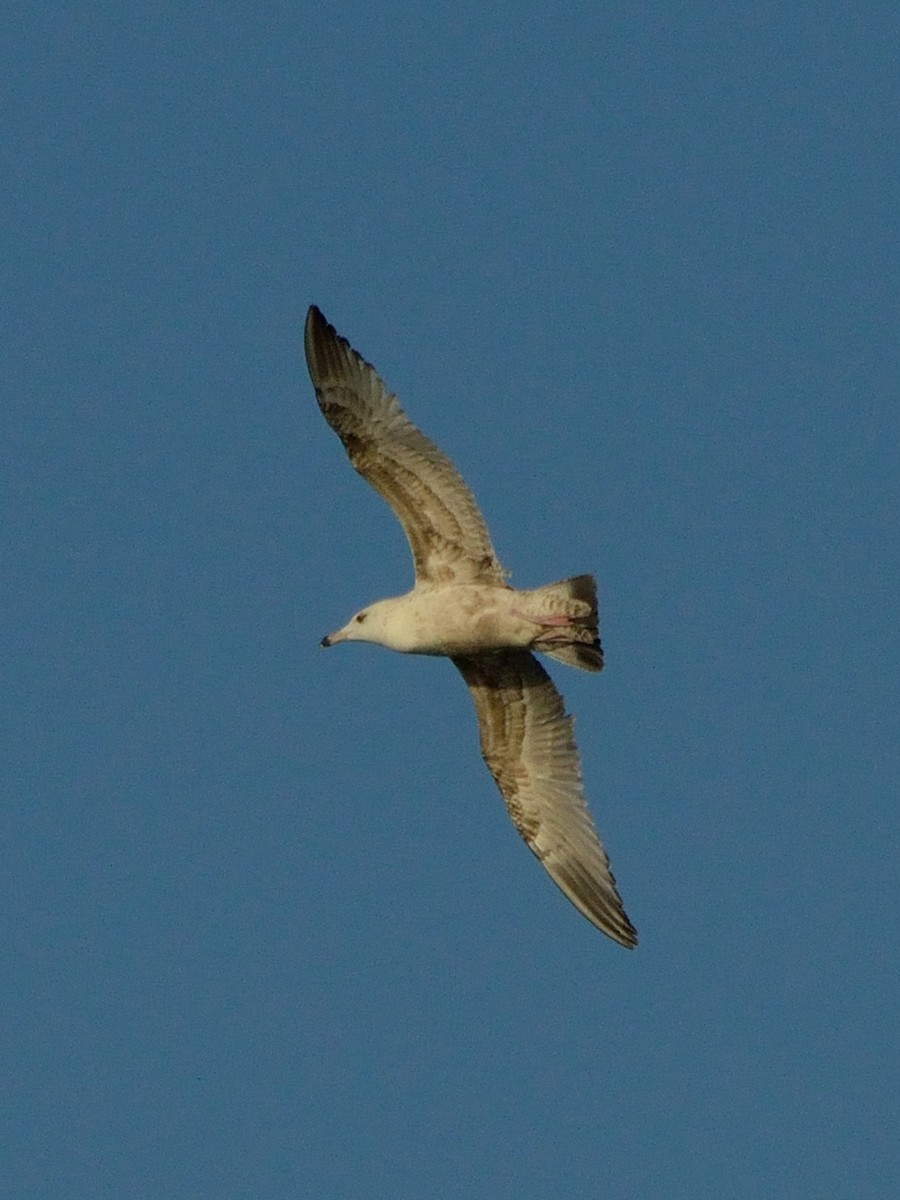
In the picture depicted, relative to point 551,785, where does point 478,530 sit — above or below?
above

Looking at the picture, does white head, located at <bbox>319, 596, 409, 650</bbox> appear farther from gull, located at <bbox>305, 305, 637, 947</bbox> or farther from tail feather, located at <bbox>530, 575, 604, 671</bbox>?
tail feather, located at <bbox>530, 575, 604, 671</bbox>

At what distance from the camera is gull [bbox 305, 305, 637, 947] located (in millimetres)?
16281

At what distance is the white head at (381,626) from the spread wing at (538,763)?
26.9 inches

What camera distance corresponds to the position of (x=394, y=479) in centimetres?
Result: 1670

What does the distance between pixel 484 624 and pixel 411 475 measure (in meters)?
1.25

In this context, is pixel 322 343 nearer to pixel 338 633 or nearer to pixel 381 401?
pixel 381 401

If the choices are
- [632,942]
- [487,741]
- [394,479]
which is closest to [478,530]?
[394,479]

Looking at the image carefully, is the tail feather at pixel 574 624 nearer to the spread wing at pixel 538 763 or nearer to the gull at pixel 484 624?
the gull at pixel 484 624

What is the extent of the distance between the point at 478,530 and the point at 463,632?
2.58 ft

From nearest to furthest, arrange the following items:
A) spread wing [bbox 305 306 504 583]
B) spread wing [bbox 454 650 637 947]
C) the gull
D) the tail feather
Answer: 1. the tail feather
2. the gull
3. spread wing [bbox 305 306 504 583]
4. spread wing [bbox 454 650 637 947]

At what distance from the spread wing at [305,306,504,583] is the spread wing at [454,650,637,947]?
86cm

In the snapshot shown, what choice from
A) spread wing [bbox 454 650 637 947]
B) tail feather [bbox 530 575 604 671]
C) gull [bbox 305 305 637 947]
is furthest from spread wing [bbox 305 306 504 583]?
spread wing [bbox 454 650 637 947]

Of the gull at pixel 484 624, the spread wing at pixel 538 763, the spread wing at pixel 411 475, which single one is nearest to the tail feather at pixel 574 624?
the gull at pixel 484 624

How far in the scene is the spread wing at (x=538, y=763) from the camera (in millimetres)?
17125
